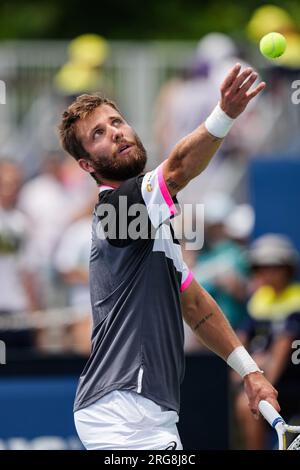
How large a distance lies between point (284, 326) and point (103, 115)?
4.03m

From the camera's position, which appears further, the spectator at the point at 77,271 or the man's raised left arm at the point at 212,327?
the spectator at the point at 77,271

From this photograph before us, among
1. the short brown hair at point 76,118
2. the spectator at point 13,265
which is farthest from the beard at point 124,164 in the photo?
the spectator at point 13,265

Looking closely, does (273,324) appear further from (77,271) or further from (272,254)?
(77,271)

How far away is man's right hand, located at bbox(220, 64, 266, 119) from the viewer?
5617mm

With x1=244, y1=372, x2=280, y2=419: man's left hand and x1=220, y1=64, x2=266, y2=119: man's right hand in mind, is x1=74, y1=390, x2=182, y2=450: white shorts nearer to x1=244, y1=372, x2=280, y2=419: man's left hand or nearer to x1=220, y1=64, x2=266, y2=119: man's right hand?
x1=244, y1=372, x2=280, y2=419: man's left hand

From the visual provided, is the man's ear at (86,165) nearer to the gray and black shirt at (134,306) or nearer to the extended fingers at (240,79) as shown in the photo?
the gray and black shirt at (134,306)

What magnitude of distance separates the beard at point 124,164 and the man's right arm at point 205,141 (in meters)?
0.28

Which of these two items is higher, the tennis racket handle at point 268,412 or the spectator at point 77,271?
the spectator at point 77,271

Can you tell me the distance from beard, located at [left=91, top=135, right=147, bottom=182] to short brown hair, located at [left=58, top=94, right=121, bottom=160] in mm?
136

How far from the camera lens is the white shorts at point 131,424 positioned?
5887mm

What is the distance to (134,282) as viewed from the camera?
602 cm

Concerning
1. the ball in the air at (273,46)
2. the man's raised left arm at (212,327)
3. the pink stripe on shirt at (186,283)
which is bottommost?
the man's raised left arm at (212,327)

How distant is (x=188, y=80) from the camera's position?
561 inches

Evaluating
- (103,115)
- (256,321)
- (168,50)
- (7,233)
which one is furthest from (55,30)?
(103,115)
